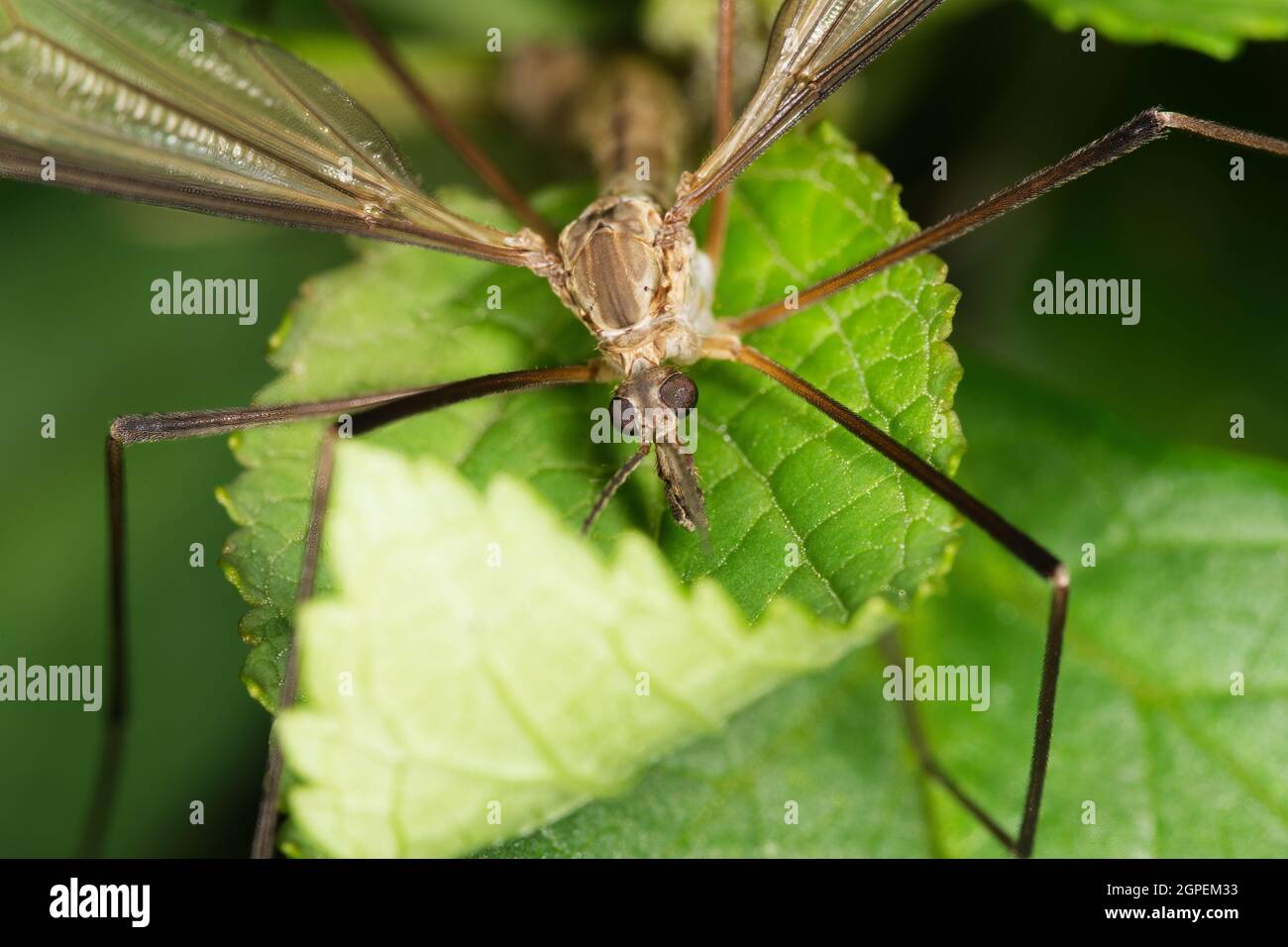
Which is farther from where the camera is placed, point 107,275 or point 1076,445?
point 107,275

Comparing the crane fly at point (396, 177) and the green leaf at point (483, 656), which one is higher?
the crane fly at point (396, 177)

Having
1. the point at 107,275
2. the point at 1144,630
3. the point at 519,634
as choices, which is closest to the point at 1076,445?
the point at 1144,630

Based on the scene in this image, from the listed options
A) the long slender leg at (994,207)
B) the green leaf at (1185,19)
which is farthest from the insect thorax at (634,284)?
the green leaf at (1185,19)

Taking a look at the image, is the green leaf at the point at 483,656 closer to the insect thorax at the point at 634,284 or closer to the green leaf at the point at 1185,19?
the insect thorax at the point at 634,284

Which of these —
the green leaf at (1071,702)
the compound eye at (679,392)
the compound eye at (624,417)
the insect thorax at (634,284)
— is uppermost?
the insect thorax at (634,284)

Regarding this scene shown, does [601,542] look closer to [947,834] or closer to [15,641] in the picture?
[947,834]

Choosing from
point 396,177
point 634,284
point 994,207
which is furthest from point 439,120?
point 994,207
